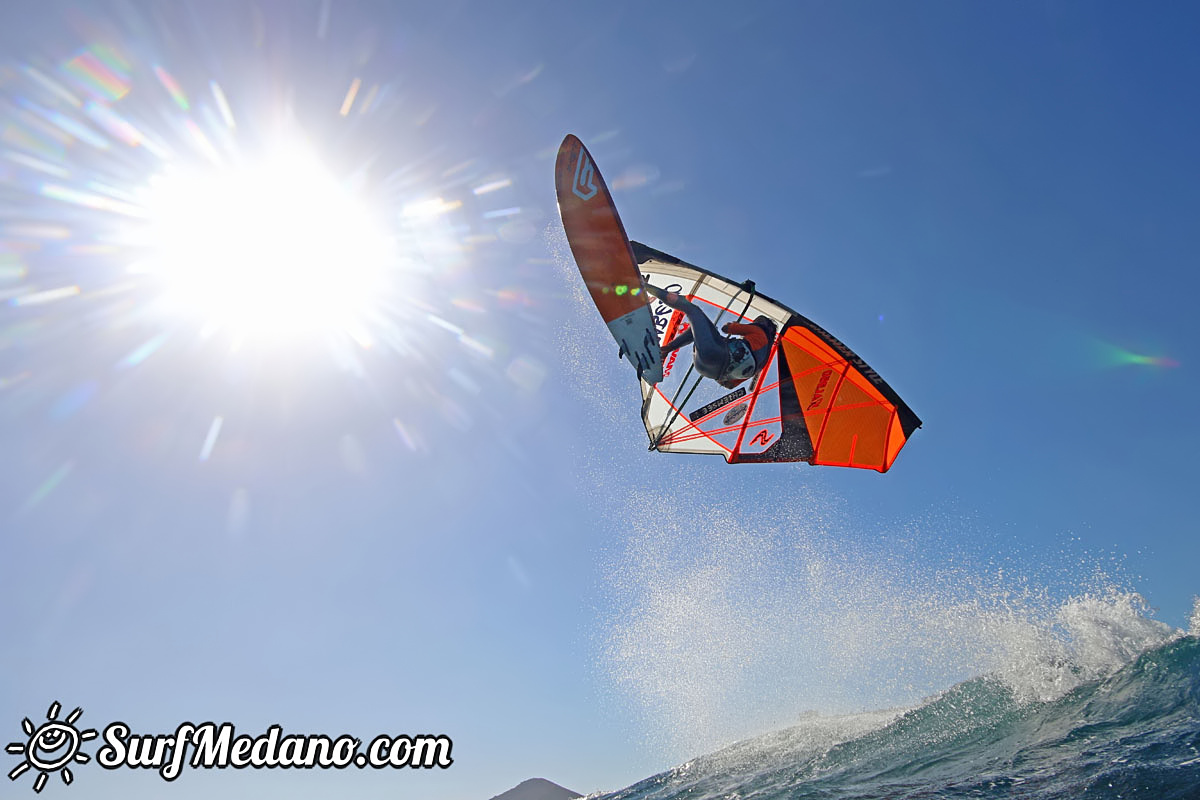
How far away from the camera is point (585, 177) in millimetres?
7426

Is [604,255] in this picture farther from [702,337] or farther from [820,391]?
[820,391]

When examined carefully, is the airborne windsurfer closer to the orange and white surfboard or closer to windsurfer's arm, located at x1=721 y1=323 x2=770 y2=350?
windsurfer's arm, located at x1=721 y1=323 x2=770 y2=350

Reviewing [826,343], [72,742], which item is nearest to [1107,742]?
[826,343]

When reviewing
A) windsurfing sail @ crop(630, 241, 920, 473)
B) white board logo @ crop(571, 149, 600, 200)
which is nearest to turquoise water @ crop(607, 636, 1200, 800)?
windsurfing sail @ crop(630, 241, 920, 473)

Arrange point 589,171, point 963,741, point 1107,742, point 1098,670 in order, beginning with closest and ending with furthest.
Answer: point 1107,742, point 589,171, point 963,741, point 1098,670

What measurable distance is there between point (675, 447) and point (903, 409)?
3696 mm

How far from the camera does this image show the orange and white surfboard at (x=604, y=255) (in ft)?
24.4

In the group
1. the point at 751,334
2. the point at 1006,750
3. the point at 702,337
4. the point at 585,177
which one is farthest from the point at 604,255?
the point at 1006,750

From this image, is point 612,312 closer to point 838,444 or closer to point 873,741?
point 838,444

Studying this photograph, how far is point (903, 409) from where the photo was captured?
325 inches

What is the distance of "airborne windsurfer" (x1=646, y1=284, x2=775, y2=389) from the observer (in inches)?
285

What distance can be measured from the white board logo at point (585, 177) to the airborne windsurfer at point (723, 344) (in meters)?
1.43

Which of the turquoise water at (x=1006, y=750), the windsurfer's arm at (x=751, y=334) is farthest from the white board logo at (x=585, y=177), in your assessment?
the turquoise water at (x=1006, y=750)

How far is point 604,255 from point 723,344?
79.2 inches
